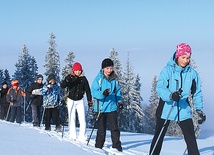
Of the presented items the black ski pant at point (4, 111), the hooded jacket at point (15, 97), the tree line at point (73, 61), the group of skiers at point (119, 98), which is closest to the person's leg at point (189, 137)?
the group of skiers at point (119, 98)

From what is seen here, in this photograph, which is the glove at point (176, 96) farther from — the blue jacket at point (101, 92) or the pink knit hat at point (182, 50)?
the blue jacket at point (101, 92)

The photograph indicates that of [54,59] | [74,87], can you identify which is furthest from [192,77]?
[54,59]

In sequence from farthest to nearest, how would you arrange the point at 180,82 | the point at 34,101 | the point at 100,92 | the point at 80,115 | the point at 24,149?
the point at 34,101 < the point at 80,115 < the point at 100,92 < the point at 180,82 < the point at 24,149

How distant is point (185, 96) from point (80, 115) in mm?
4494

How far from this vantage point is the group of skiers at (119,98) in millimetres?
6723

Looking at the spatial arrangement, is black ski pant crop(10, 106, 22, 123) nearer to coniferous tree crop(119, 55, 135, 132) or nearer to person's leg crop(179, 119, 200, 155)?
person's leg crop(179, 119, 200, 155)

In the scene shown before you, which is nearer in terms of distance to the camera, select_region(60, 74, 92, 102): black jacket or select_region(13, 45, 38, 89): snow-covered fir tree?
select_region(60, 74, 92, 102): black jacket

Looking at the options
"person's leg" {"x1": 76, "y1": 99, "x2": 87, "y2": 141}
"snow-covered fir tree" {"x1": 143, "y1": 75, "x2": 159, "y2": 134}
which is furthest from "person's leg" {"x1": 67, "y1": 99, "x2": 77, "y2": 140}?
"snow-covered fir tree" {"x1": 143, "y1": 75, "x2": 159, "y2": 134}

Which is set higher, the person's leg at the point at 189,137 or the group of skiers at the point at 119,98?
the group of skiers at the point at 119,98

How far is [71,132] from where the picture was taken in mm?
10930

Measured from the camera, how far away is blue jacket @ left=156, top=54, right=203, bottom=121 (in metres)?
6.71

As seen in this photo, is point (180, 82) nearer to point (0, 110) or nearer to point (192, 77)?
point (192, 77)

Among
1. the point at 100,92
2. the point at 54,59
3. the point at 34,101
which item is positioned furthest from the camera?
the point at 54,59

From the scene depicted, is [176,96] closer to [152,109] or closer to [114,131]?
[114,131]
